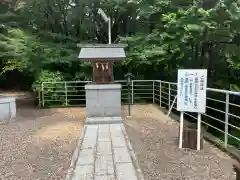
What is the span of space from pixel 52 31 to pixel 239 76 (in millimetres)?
7985

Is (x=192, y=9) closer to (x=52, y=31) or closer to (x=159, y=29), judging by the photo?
(x=159, y=29)

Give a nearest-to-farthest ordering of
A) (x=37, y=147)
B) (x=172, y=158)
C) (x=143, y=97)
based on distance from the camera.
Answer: (x=172, y=158) < (x=37, y=147) < (x=143, y=97)

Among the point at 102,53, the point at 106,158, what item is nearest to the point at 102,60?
the point at 102,53

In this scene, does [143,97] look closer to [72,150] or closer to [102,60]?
[102,60]

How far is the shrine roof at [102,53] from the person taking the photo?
262 inches

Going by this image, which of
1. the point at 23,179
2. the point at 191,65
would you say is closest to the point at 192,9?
the point at 191,65

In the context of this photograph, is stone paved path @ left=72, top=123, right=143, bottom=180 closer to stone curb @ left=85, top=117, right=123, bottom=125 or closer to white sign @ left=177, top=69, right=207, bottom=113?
stone curb @ left=85, top=117, right=123, bottom=125

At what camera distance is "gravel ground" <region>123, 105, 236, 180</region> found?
3381 millimetres

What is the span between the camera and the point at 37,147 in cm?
472

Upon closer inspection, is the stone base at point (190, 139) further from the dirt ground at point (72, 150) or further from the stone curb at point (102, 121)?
the stone curb at point (102, 121)

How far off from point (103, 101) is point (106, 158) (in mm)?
3100

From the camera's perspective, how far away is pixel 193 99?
174 inches

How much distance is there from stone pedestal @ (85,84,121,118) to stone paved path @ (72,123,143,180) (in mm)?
1392

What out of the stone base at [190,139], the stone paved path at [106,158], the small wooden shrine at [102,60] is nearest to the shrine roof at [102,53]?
the small wooden shrine at [102,60]
